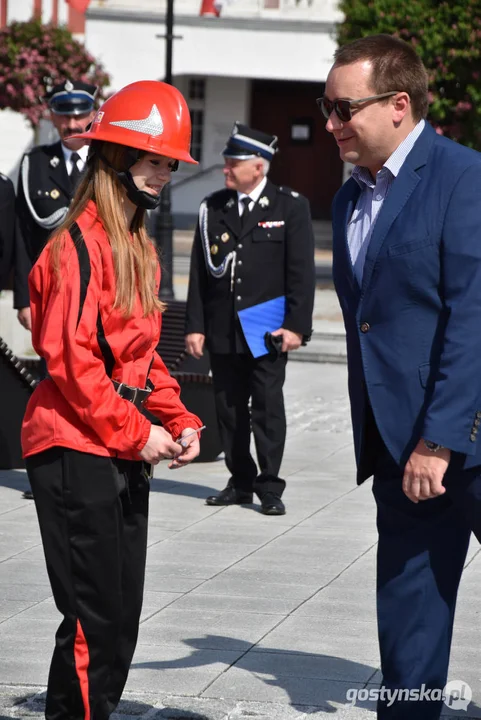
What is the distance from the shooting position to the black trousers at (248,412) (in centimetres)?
773

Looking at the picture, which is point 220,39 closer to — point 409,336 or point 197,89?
point 197,89

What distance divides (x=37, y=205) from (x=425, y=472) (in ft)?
15.1

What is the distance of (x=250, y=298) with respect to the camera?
7746 mm

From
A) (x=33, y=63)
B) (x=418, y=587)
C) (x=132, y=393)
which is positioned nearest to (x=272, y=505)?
(x=418, y=587)

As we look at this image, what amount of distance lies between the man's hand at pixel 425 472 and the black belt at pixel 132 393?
2.48 feet

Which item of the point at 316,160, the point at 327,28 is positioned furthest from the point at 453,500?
the point at 316,160

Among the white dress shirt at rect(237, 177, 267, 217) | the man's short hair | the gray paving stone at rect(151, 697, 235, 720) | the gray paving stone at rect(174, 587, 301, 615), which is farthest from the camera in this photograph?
the white dress shirt at rect(237, 177, 267, 217)

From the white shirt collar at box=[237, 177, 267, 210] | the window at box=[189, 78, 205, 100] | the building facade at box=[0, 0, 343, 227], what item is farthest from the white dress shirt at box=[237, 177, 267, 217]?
the window at box=[189, 78, 205, 100]

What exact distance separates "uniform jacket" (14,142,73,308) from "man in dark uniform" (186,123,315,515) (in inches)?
34.6

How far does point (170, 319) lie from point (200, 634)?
4825mm

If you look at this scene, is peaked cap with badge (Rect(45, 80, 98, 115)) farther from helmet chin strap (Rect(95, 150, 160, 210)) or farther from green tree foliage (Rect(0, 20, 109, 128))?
green tree foliage (Rect(0, 20, 109, 128))

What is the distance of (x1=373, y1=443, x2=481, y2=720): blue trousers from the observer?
3830mm

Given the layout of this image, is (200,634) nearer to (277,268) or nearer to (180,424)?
(180,424)

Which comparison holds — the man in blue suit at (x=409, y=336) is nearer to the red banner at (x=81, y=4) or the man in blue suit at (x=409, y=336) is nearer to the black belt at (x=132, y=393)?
the black belt at (x=132, y=393)
